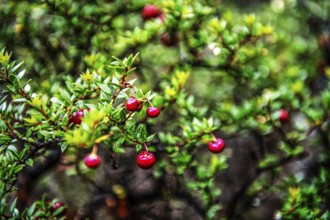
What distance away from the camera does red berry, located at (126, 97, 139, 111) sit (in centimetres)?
127

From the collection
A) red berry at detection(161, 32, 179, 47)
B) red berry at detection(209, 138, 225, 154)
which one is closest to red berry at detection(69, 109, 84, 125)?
red berry at detection(209, 138, 225, 154)

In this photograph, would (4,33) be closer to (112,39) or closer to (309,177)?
(112,39)

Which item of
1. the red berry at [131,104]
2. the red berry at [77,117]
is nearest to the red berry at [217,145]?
the red berry at [131,104]

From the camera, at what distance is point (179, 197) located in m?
2.42

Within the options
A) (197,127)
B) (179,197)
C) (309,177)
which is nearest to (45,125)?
(197,127)

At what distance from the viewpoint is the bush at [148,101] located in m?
1.38

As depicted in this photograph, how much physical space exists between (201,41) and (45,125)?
1.00m

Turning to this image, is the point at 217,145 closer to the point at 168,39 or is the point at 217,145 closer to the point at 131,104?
the point at 131,104

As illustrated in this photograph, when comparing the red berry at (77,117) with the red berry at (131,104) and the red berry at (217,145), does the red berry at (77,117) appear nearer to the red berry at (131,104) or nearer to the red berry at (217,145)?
the red berry at (131,104)

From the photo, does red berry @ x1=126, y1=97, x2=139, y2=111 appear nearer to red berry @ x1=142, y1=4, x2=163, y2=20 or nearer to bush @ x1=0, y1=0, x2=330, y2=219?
bush @ x1=0, y1=0, x2=330, y2=219

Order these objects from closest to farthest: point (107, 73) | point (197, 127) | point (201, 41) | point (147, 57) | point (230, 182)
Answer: point (197, 127) → point (107, 73) → point (201, 41) → point (147, 57) → point (230, 182)

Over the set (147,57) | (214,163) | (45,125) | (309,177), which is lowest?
(309,177)

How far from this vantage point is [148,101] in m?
1.30

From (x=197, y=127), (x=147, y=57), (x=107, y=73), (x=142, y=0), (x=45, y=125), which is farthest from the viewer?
(x=147, y=57)
